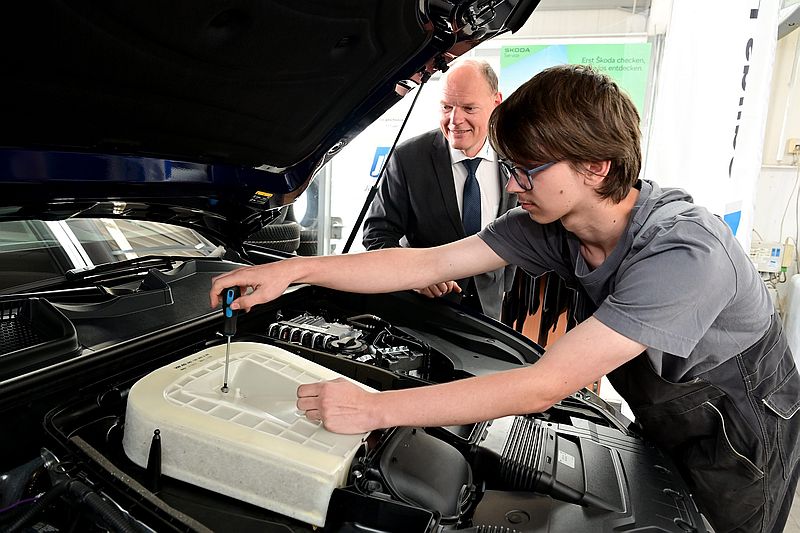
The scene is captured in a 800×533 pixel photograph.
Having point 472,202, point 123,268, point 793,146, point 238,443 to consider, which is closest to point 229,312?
point 238,443

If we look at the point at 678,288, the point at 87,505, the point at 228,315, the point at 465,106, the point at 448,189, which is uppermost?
the point at 465,106

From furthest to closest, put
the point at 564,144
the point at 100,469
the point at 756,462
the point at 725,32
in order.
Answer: the point at 725,32 → the point at 756,462 → the point at 564,144 → the point at 100,469

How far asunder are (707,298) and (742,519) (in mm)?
586

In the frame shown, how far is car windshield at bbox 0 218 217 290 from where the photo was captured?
1.28 metres

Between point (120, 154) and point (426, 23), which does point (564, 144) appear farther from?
point (120, 154)

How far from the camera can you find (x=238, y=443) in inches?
32.6

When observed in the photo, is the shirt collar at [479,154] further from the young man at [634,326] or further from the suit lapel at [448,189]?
the young man at [634,326]

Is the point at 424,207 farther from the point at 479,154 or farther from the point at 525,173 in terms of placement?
the point at 525,173

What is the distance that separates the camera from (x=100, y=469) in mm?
784

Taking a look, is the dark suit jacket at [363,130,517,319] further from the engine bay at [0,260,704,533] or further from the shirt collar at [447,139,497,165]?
the engine bay at [0,260,704,533]

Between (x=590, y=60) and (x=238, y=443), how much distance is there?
3.78 meters

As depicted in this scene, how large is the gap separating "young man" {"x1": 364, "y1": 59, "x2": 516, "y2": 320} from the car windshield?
0.80m

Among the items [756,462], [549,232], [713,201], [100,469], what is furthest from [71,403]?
[713,201]

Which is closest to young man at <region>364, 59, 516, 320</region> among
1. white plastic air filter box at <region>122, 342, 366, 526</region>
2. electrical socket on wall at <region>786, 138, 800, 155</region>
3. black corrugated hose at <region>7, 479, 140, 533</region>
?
white plastic air filter box at <region>122, 342, 366, 526</region>
